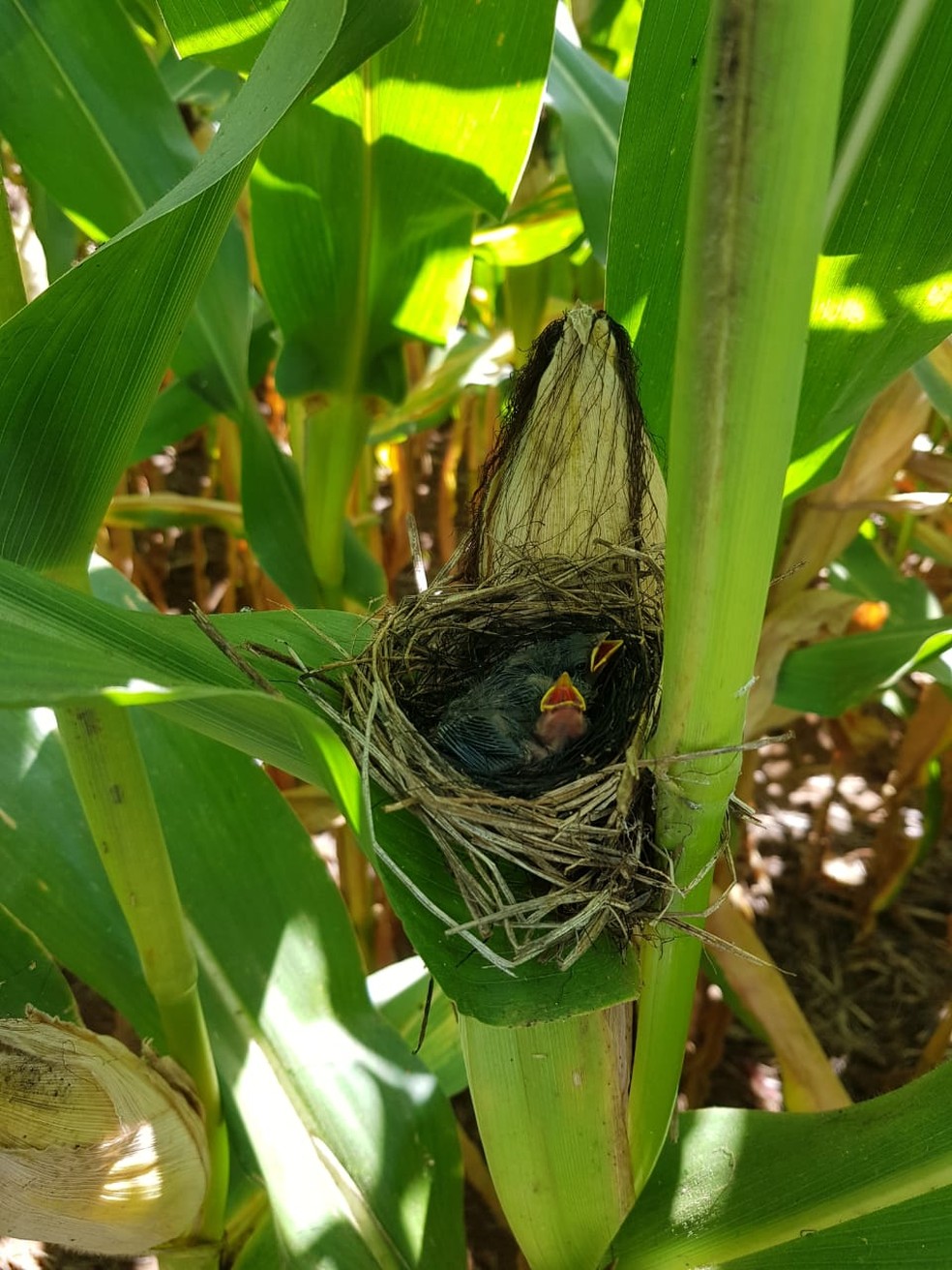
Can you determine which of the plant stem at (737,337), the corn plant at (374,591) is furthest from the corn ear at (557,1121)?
the plant stem at (737,337)

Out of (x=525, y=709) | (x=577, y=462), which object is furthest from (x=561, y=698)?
(x=577, y=462)

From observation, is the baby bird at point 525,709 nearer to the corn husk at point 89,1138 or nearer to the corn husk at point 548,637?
the corn husk at point 548,637

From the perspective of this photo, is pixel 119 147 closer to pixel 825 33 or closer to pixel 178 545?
pixel 825 33

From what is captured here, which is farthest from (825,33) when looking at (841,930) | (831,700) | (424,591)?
(841,930)

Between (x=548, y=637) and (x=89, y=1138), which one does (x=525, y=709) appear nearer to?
(x=548, y=637)

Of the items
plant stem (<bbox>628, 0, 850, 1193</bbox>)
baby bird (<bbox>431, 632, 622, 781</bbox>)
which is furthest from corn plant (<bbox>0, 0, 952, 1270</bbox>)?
baby bird (<bbox>431, 632, 622, 781</bbox>)
